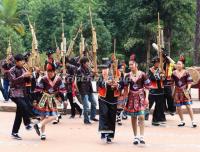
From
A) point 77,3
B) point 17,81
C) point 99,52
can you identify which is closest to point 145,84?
point 17,81

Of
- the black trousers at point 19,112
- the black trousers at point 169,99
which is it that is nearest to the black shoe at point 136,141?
the black trousers at point 19,112

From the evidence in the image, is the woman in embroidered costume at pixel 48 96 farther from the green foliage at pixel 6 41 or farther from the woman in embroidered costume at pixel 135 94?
the green foliage at pixel 6 41

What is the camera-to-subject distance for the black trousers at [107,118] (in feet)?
35.1

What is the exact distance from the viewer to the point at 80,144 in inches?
413

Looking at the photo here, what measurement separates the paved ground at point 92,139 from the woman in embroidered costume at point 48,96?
0.43m

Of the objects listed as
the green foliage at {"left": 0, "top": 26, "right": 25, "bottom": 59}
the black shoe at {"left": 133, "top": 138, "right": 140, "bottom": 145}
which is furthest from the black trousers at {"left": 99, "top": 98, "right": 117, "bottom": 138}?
the green foliage at {"left": 0, "top": 26, "right": 25, "bottom": 59}

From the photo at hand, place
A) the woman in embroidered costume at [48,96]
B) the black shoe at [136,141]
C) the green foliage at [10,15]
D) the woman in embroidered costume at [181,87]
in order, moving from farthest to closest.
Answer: the green foliage at [10,15]
the woman in embroidered costume at [181,87]
the woman in embroidered costume at [48,96]
the black shoe at [136,141]

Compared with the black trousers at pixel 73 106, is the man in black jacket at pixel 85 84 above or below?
above

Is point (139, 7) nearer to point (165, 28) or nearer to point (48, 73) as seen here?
point (165, 28)

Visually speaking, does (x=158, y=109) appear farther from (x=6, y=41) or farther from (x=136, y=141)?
(x=6, y=41)

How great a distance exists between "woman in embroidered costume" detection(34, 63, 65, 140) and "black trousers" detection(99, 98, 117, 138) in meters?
0.98

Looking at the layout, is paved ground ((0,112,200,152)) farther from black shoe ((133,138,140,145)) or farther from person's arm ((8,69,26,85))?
person's arm ((8,69,26,85))

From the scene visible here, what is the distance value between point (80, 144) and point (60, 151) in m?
0.84

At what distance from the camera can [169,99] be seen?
1459 centimetres
